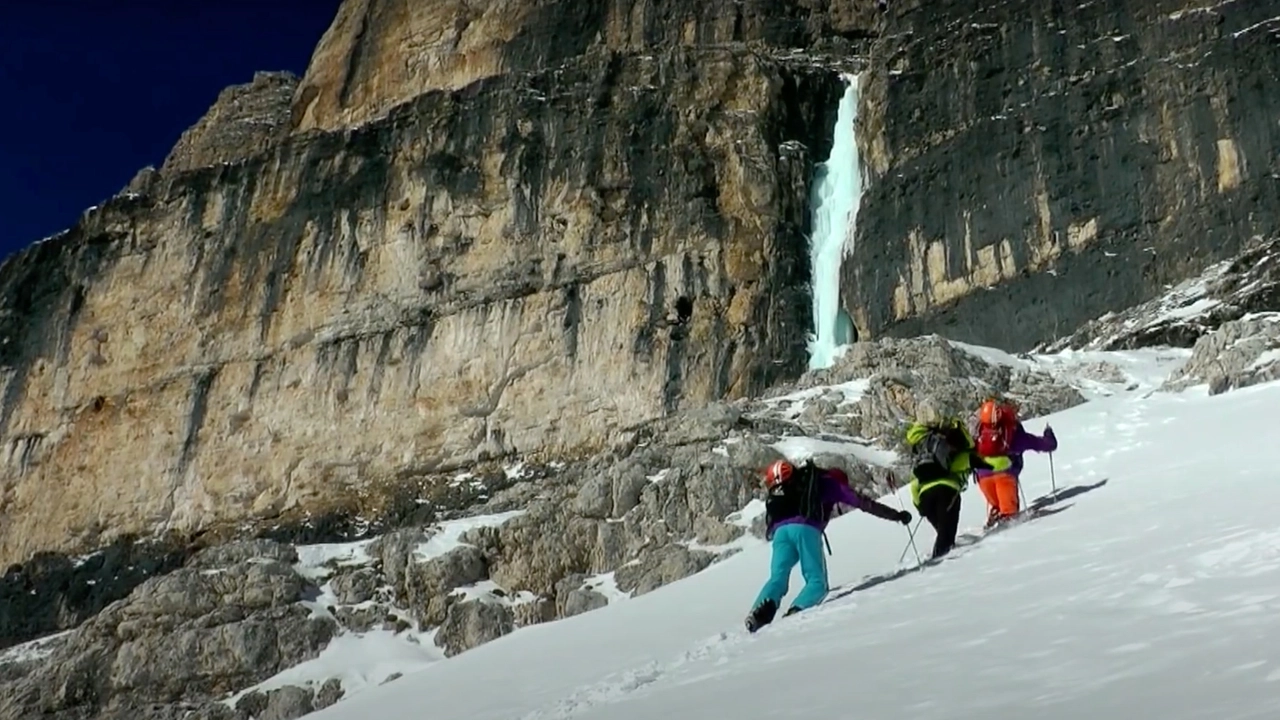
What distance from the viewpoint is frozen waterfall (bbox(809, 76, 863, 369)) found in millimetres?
40031

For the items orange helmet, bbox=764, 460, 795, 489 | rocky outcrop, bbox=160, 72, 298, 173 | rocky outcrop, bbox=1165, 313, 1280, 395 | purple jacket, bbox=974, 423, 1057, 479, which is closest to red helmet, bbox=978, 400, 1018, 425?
purple jacket, bbox=974, 423, 1057, 479

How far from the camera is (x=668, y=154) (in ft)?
144

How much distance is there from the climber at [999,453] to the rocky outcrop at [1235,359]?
713cm

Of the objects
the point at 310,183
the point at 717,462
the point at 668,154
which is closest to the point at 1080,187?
the point at 668,154

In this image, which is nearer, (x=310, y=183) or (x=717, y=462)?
(x=717, y=462)

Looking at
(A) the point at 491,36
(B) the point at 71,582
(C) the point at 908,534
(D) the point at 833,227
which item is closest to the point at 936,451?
(C) the point at 908,534

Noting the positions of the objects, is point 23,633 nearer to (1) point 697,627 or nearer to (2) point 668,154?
(2) point 668,154

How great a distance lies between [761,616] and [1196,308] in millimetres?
26438

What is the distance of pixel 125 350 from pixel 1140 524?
156 feet

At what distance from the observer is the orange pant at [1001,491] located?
9023 mm

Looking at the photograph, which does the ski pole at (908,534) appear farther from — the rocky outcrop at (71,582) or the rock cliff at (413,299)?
the rocky outcrop at (71,582)

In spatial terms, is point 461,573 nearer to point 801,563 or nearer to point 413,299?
point 801,563

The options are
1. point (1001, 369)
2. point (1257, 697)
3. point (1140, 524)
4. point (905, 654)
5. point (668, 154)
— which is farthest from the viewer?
point (668, 154)

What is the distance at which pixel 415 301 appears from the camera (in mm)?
43875
